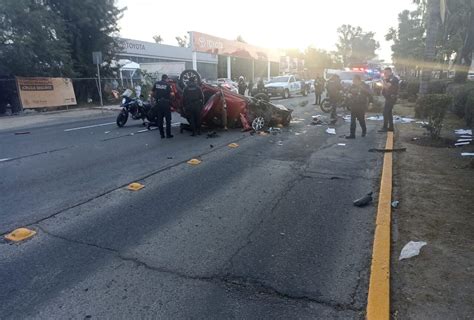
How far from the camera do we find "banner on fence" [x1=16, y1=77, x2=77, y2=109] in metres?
21.5

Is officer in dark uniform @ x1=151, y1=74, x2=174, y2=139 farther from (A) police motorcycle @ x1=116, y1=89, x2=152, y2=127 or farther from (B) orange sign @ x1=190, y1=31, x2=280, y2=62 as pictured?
(B) orange sign @ x1=190, y1=31, x2=280, y2=62

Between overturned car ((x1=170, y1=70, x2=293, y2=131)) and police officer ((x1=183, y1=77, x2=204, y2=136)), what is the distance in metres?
0.33

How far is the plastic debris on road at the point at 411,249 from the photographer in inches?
159

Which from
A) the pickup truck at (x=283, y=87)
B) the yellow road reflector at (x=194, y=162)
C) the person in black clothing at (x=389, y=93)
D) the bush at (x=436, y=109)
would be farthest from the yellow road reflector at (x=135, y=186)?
the pickup truck at (x=283, y=87)

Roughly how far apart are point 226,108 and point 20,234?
348 inches

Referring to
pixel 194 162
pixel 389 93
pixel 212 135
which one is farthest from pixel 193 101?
pixel 389 93

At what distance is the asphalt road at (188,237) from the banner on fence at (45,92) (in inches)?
566

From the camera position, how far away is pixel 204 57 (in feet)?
179

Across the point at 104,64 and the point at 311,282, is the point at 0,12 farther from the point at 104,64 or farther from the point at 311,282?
the point at 311,282

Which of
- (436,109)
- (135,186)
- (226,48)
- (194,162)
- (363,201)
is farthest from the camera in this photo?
(226,48)

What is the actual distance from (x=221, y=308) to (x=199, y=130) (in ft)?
31.8

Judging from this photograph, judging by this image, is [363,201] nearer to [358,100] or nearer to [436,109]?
[436,109]

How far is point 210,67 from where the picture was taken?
183ft

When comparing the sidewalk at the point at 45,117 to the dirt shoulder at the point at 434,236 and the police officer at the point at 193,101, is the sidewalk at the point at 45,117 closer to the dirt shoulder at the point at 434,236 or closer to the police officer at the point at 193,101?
the police officer at the point at 193,101
